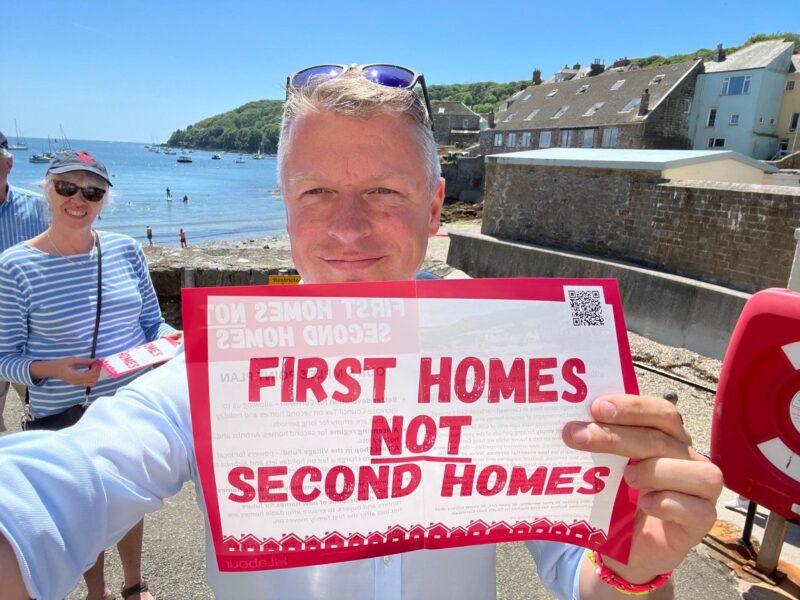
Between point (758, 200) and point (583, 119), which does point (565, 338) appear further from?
point (583, 119)

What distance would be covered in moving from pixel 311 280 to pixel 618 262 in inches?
562

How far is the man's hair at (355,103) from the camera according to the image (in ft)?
4.04

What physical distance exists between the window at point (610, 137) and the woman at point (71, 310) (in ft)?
140

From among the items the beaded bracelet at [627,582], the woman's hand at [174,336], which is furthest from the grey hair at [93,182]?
the beaded bracelet at [627,582]

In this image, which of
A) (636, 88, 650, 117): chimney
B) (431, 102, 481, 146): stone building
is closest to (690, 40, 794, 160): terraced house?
(636, 88, 650, 117): chimney

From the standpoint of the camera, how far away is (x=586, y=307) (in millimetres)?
1062

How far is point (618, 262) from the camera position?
13953 millimetres

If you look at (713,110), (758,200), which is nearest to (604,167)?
(758,200)

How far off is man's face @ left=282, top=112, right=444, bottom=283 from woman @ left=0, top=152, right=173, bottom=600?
5.81ft

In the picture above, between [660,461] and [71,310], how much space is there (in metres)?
2.68

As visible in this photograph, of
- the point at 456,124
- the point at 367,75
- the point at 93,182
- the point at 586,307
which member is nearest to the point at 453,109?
the point at 456,124

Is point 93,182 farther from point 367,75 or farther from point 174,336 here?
point 367,75

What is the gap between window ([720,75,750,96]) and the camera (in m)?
39.2

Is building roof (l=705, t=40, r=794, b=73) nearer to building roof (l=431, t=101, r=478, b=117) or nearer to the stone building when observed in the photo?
the stone building
